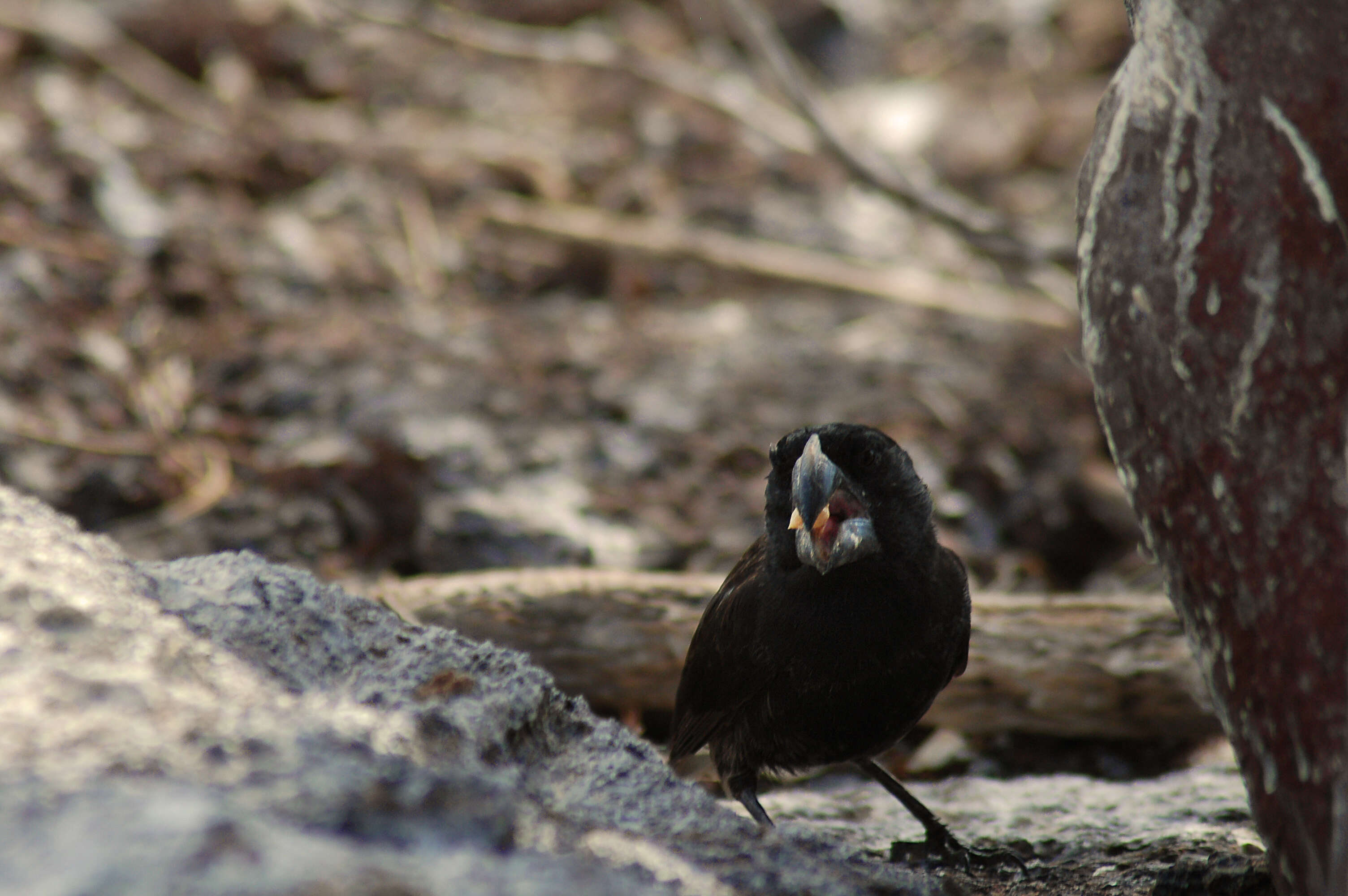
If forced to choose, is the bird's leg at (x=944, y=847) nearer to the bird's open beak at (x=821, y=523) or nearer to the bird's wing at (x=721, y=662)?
the bird's wing at (x=721, y=662)

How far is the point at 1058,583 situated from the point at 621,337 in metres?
2.49

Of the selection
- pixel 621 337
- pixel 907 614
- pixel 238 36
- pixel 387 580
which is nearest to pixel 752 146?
pixel 621 337

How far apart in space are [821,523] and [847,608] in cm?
20

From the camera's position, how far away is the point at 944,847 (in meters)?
2.76

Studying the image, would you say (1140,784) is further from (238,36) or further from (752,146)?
(238,36)

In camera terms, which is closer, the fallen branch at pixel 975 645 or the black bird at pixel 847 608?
the black bird at pixel 847 608

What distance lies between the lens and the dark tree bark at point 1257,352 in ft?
5.85

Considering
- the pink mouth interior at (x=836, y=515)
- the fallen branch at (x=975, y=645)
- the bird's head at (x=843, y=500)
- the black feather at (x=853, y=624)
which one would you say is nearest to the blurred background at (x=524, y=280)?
the fallen branch at (x=975, y=645)

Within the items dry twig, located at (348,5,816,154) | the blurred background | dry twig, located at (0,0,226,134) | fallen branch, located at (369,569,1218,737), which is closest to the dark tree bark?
fallen branch, located at (369,569,1218,737)

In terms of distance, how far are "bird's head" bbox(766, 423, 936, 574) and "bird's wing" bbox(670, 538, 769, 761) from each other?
22 cm

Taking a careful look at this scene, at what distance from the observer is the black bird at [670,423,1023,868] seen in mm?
2473

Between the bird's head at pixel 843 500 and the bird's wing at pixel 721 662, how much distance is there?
222 mm

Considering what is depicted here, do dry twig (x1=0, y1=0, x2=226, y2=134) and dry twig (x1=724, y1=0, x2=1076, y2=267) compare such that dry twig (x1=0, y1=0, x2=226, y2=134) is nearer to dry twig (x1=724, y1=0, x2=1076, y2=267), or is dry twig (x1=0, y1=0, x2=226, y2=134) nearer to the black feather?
dry twig (x1=724, y1=0, x2=1076, y2=267)

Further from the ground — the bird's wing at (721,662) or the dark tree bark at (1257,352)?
the dark tree bark at (1257,352)
